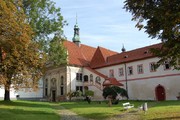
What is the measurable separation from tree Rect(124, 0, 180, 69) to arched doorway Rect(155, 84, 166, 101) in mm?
21429

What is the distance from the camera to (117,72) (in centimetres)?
4475

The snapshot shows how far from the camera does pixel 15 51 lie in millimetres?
17469

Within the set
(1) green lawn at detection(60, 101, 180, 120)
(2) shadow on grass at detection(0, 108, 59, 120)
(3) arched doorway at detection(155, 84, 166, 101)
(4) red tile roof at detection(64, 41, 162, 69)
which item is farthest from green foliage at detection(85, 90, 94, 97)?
(2) shadow on grass at detection(0, 108, 59, 120)

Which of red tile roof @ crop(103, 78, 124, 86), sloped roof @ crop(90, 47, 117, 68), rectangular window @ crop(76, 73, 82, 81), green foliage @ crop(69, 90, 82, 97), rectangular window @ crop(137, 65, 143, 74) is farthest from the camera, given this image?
sloped roof @ crop(90, 47, 117, 68)

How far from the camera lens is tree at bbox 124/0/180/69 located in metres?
13.2

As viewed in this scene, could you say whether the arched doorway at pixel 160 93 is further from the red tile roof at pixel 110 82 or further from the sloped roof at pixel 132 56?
the red tile roof at pixel 110 82

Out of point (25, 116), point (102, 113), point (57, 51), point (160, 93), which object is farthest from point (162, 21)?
Answer: point (160, 93)

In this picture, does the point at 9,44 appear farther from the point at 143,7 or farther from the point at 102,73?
the point at 102,73

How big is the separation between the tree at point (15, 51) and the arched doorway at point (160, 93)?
22351 millimetres

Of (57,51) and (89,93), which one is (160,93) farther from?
(57,51)

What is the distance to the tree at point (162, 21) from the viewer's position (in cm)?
1320

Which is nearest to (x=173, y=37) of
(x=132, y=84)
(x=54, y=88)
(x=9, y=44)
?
(x=9, y=44)

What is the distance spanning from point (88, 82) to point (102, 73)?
10.6 ft

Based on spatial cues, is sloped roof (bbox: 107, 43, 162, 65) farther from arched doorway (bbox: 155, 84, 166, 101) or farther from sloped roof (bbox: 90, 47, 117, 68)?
arched doorway (bbox: 155, 84, 166, 101)
